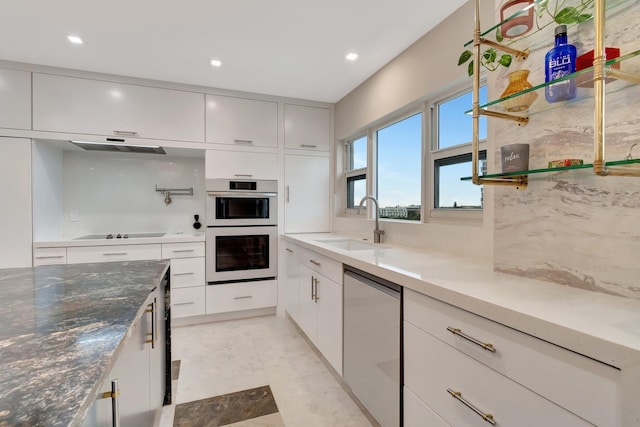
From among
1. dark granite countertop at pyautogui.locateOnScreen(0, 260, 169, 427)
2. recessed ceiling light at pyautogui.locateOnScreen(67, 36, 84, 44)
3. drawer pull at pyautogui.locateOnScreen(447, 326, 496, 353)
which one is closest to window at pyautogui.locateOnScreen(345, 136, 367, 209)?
drawer pull at pyautogui.locateOnScreen(447, 326, 496, 353)

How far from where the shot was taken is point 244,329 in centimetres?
289

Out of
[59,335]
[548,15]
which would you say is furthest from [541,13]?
[59,335]

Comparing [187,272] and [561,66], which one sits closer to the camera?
[561,66]

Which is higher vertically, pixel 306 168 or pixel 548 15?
pixel 548 15

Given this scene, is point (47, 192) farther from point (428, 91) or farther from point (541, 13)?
point (541, 13)

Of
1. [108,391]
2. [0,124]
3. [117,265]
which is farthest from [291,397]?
[0,124]

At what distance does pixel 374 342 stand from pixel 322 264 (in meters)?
0.75

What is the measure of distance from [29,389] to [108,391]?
25 centimetres

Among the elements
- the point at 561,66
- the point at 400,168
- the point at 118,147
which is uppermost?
the point at 118,147

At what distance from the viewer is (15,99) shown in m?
2.47

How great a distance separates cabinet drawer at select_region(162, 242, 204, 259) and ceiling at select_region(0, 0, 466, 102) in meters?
1.57

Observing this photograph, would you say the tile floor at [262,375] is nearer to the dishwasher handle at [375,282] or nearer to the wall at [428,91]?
the dishwasher handle at [375,282]

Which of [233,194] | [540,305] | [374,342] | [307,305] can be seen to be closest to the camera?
[540,305]

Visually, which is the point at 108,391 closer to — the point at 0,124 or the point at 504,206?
the point at 504,206
